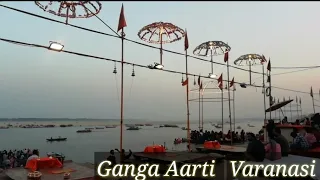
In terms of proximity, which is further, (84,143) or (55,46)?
(84,143)

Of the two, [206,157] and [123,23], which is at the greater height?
[123,23]

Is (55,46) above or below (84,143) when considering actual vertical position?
above

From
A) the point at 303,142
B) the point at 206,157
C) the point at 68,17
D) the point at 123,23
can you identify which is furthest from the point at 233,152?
the point at 68,17

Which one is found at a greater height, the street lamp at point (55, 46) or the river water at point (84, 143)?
the street lamp at point (55, 46)

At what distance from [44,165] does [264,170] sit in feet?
23.4

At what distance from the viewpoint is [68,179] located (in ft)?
25.0

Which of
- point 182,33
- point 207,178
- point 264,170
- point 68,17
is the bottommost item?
point 207,178

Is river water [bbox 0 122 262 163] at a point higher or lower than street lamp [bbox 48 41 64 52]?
lower

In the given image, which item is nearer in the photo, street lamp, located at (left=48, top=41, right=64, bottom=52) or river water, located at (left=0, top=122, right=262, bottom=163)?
street lamp, located at (left=48, top=41, right=64, bottom=52)

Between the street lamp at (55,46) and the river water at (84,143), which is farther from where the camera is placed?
the river water at (84,143)

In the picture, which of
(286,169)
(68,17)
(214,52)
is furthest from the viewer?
(214,52)

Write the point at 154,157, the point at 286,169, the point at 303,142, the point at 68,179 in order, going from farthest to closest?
the point at 154,157 < the point at 303,142 < the point at 68,179 < the point at 286,169

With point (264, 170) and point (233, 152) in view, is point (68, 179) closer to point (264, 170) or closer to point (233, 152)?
point (264, 170)

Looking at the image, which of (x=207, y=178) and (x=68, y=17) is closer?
(x=68, y=17)
